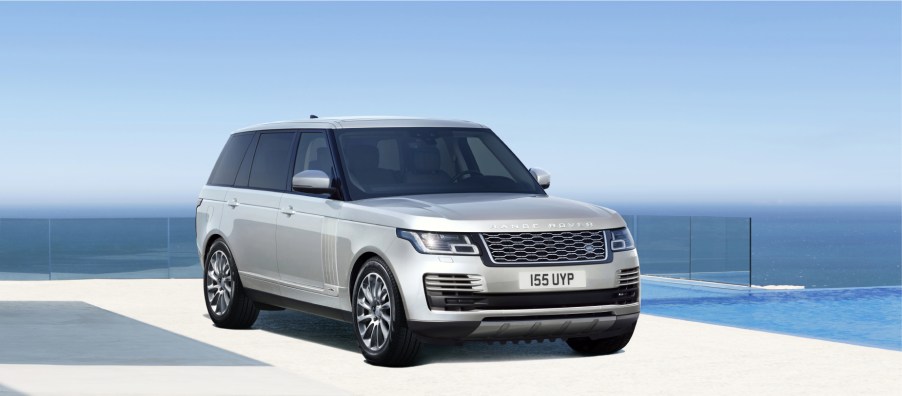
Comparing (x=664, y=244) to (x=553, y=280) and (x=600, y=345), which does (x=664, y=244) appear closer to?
(x=600, y=345)

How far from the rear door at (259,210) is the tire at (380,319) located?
179 cm

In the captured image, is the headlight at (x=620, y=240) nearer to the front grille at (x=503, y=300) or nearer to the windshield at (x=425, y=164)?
the front grille at (x=503, y=300)

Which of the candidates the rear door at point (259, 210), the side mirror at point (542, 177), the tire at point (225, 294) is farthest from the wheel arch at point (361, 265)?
the tire at point (225, 294)

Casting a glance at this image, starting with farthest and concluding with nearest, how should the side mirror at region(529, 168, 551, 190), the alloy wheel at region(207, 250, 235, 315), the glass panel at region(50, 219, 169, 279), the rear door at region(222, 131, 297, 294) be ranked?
1. the glass panel at region(50, 219, 169, 279)
2. the alloy wheel at region(207, 250, 235, 315)
3. the rear door at region(222, 131, 297, 294)
4. the side mirror at region(529, 168, 551, 190)

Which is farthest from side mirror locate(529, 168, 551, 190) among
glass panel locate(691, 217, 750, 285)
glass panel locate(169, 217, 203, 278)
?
glass panel locate(169, 217, 203, 278)

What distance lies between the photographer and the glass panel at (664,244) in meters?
23.5

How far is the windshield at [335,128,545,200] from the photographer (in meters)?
12.0

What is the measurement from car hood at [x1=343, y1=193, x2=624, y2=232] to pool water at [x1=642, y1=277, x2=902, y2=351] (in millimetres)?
5120

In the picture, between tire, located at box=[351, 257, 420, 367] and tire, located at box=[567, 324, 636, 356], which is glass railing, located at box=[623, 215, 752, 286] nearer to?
Result: tire, located at box=[567, 324, 636, 356]

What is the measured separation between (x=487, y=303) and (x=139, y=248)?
1349 centimetres

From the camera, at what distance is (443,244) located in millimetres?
10742

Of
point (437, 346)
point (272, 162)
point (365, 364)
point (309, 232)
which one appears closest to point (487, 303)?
point (365, 364)

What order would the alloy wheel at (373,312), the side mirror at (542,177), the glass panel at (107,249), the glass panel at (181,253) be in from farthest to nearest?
the glass panel at (181,253), the glass panel at (107,249), the side mirror at (542,177), the alloy wheel at (373,312)

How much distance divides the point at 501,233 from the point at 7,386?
3656 mm
